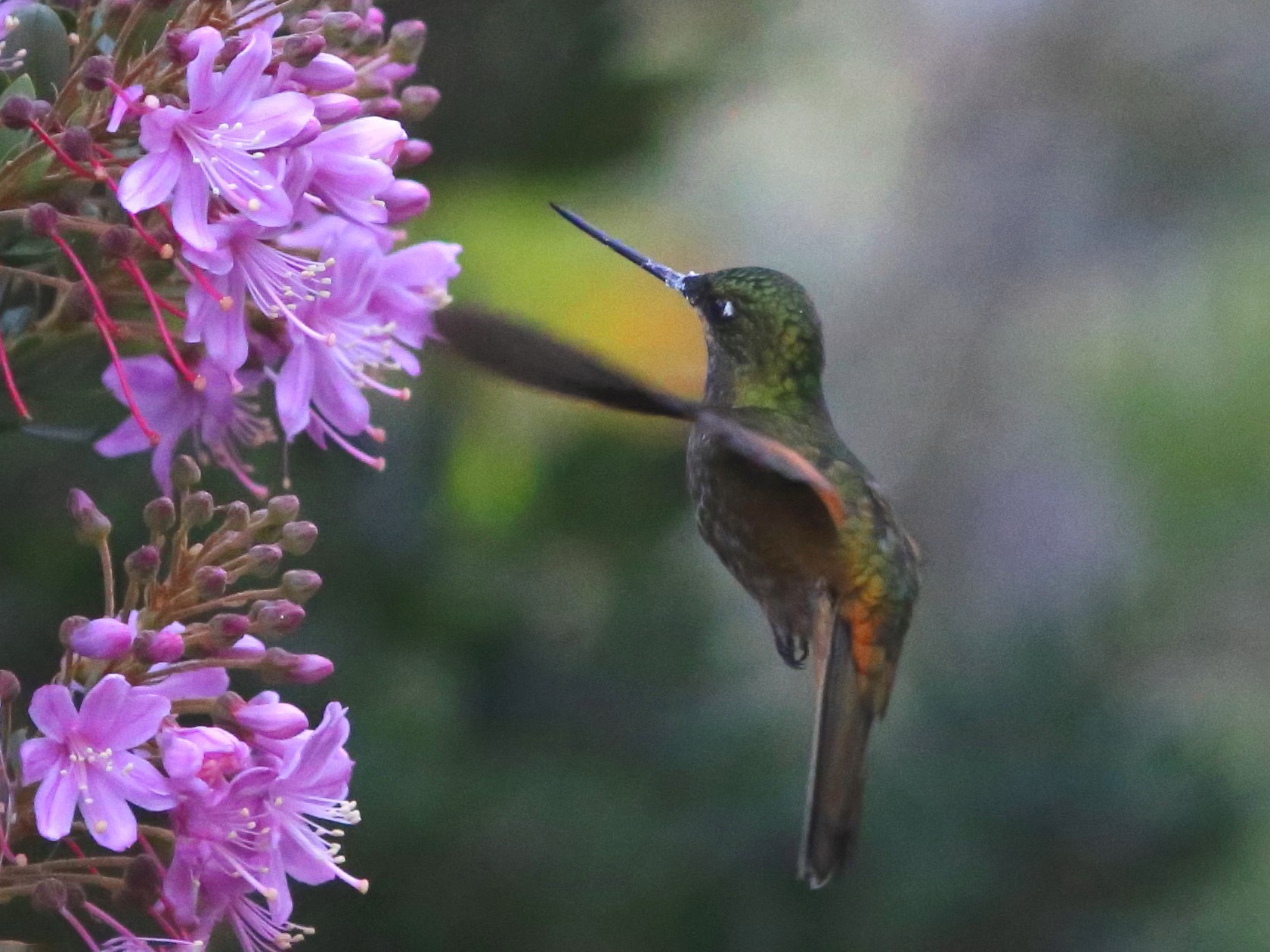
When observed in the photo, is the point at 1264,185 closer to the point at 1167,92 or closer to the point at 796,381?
the point at 1167,92

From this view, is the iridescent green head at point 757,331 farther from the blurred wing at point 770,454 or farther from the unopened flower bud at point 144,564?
the unopened flower bud at point 144,564

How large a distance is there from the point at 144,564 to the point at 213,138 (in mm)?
470

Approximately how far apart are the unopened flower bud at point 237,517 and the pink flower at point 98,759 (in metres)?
0.26

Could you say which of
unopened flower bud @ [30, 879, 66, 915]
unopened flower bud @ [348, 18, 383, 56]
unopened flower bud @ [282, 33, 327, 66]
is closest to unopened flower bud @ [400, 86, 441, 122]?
unopened flower bud @ [348, 18, 383, 56]

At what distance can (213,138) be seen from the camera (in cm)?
177

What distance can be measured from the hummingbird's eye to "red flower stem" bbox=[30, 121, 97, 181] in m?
1.21

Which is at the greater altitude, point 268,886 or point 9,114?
point 9,114

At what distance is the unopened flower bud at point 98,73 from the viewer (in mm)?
1745

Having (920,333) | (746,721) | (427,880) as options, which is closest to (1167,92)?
(920,333)

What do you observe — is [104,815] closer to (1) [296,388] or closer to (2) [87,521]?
(2) [87,521]

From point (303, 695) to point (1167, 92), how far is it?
8.64m

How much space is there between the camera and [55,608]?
11.0 ft

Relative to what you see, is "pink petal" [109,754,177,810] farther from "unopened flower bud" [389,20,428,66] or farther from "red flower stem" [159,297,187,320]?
"unopened flower bud" [389,20,428,66]

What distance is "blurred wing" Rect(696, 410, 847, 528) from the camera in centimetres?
231
